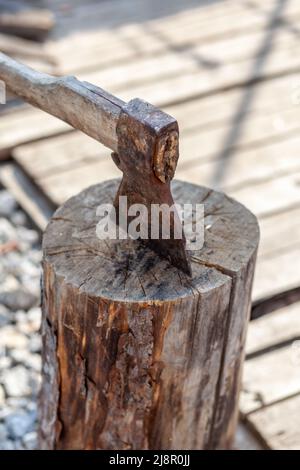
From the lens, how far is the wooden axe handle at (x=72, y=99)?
2.11 meters

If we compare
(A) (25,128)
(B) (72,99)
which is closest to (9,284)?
(A) (25,128)

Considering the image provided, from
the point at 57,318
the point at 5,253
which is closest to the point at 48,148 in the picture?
the point at 5,253

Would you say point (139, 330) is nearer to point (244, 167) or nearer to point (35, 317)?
point (35, 317)

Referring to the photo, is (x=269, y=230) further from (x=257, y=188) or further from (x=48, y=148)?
(x=48, y=148)

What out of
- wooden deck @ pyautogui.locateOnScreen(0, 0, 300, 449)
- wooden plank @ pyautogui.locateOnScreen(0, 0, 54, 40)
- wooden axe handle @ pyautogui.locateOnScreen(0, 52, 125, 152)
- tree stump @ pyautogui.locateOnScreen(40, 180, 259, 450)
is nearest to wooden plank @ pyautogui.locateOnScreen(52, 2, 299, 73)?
wooden deck @ pyautogui.locateOnScreen(0, 0, 300, 449)

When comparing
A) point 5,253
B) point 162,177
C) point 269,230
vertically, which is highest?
point 162,177

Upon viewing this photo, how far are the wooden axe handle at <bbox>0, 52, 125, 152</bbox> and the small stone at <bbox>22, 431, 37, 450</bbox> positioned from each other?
1.22m

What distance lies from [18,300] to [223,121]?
1557mm

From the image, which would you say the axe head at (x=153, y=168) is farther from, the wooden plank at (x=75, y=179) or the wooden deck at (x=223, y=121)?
the wooden plank at (x=75, y=179)

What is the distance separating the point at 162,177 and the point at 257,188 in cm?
180

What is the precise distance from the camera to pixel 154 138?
77.2 inches

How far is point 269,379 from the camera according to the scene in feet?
9.59

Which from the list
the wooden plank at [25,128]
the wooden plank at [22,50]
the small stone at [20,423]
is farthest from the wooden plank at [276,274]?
the wooden plank at [22,50]

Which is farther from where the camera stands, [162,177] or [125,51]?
[125,51]
